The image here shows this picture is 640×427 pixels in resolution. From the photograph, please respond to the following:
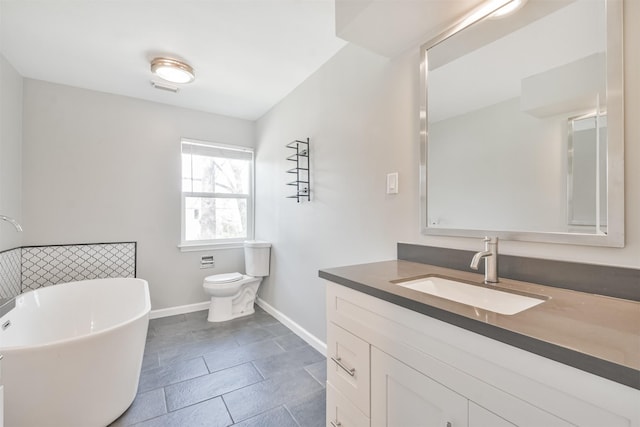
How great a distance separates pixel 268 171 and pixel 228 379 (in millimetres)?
2174

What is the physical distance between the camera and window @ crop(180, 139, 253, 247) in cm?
338

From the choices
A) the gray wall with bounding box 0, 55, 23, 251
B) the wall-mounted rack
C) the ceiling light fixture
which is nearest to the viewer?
the gray wall with bounding box 0, 55, 23, 251

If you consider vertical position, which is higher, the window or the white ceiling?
the white ceiling

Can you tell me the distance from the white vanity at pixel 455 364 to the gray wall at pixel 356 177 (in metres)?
0.39

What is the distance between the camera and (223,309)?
121 inches

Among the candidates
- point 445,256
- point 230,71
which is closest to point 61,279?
point 230,71

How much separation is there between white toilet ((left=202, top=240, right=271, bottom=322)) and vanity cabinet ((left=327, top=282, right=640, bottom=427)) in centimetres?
204

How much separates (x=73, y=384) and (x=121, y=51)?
227 cm

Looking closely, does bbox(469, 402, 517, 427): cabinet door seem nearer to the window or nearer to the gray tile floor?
the gray tile floor

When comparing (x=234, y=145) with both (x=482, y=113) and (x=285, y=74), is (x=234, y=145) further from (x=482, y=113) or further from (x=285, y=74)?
(x=482, y=113)

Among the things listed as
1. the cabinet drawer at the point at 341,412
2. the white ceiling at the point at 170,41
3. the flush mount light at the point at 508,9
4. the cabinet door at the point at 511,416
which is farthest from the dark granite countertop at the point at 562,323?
the white ceiling at the point at 170,41

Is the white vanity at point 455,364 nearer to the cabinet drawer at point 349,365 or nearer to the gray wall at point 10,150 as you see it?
the cabinet drawer at point 349,365

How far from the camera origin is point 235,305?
3.20 metres

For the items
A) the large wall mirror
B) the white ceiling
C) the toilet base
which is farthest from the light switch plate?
the toilet base
